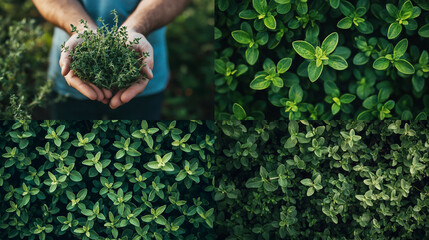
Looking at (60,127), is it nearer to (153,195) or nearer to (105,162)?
(105,162)

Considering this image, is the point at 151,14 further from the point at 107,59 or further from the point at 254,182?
the point at 254,182

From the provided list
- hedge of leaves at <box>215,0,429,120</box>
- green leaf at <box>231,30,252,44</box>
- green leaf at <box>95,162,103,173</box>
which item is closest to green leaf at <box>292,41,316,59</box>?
hedge of leaves at <box>215,0,429,120</box>

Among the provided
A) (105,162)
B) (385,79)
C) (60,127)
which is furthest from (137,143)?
(385,79)

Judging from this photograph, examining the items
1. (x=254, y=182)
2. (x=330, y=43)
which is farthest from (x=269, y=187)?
(x=330, y=43)

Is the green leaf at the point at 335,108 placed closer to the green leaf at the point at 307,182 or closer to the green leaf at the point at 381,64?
the green leaf at the point at 381,64

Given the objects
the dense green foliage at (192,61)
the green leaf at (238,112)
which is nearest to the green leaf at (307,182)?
the green leaf at (238,112)

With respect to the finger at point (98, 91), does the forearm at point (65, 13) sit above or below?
above

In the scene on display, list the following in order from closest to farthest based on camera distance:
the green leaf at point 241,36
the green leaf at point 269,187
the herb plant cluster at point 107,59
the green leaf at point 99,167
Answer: the herb plant cluster at point 107,59
the green leaf at point 99,167
the green leaf at point 269,187
the green leaf at point 241,36
